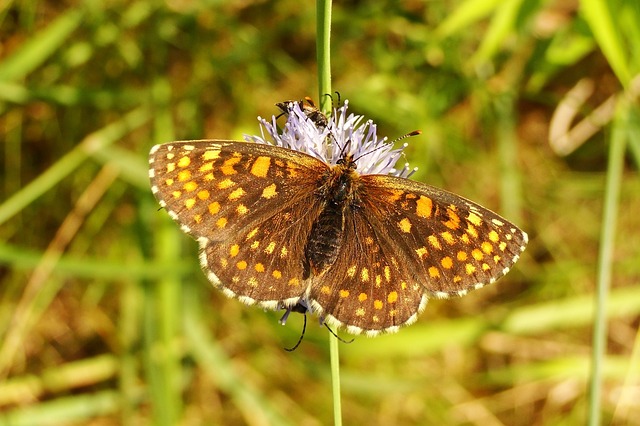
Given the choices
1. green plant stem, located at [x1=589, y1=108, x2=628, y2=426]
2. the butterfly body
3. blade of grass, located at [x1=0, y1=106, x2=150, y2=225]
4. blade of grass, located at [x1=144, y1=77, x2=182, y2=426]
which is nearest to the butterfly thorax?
the butterfly body

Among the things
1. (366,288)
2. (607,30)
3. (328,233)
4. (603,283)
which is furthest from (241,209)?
(607,30)

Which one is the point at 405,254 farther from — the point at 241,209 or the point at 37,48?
the point at 37,48

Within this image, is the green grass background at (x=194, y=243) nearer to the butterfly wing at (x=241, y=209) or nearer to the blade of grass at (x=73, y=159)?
the blade of grass at (x=73, y=159)

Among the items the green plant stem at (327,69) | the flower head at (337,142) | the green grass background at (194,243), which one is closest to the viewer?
the green plant stem at (327,69)

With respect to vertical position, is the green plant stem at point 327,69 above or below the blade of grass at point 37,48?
below

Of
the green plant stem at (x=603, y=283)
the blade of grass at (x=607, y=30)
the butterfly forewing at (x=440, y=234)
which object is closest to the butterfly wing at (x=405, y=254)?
the butterfly forewing at (x=440, y=234)

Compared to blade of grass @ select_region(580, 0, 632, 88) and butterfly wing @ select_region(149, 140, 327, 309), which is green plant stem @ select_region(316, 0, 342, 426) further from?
blade of grass @ select_region(580, 0, 632, 88)
